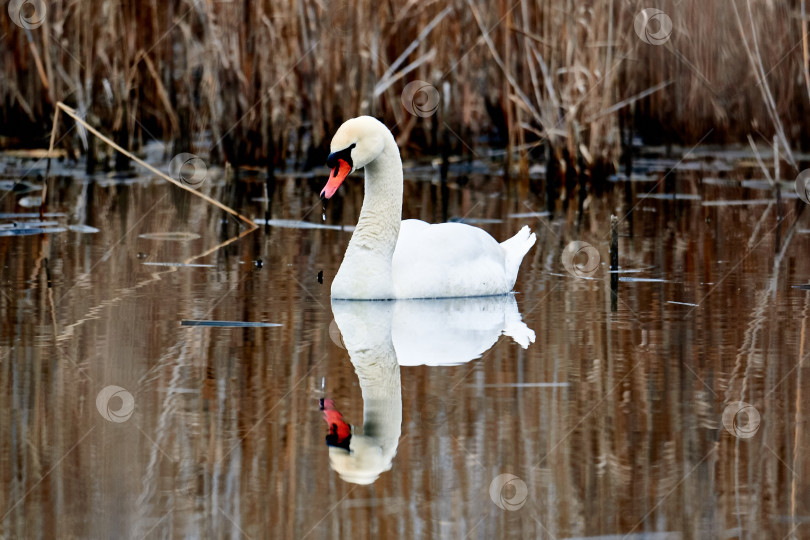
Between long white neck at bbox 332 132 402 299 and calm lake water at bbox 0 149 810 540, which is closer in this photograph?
calm lake water at bbox 0 149 810 540

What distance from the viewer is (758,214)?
11.0 meters

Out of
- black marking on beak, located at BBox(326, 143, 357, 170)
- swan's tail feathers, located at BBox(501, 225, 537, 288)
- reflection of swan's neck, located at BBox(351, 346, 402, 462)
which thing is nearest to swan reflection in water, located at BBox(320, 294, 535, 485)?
reflection of swan's neck, located at BBox(351, 346, 402, 462)

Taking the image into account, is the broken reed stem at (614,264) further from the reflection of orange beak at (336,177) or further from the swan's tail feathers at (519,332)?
the reflection of orange beak at (336,177)

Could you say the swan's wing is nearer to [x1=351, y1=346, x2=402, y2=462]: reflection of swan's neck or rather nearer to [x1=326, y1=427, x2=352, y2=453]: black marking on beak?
[x1=351, y1=346, x2=402, y2=462]: reflection of swan's neck

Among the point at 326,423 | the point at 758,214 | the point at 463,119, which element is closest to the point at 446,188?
the point at 463,119

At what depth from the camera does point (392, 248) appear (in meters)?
7.14

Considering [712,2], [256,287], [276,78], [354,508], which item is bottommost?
[354,508]

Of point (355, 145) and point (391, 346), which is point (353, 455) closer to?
point (391, 346)

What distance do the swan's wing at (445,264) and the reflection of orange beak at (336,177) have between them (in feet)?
1.72

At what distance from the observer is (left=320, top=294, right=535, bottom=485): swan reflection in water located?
416 centimetres

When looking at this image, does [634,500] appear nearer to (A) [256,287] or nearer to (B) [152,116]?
(A) [256,287]

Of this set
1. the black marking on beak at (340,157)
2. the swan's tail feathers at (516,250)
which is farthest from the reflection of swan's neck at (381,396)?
the swan's tail feathers at (516,250)

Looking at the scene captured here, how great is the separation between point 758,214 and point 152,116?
632 centimetres

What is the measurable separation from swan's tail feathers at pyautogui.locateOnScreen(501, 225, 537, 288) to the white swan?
0.03 metres
